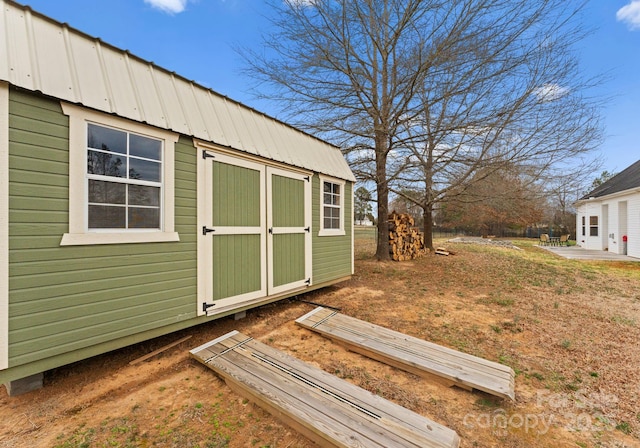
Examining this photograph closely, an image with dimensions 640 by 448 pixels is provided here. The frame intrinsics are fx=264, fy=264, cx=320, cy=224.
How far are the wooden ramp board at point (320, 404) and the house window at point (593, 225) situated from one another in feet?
61.5

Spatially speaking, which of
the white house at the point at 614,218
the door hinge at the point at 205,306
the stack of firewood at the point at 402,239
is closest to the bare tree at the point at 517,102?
the stack of firewood at the point at 402,239

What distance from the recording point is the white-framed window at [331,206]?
17.0ft

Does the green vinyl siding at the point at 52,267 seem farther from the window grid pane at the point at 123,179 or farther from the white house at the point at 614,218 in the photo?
the white house at the point at 614,218

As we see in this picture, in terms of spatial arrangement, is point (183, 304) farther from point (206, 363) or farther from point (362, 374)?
point (362, 374)

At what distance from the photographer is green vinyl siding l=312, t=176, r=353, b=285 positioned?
196 inches

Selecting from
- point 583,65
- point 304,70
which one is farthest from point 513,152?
point 304,70

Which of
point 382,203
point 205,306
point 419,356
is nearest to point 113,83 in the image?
point 205,306

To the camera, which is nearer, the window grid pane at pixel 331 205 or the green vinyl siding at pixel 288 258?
the green vinyl siding at pixel 288 258

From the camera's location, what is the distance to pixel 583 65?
583 centimetres

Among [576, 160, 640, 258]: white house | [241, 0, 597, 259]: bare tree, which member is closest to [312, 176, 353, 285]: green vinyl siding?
[241, 0, 597, 259]: bare tree

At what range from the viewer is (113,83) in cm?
255

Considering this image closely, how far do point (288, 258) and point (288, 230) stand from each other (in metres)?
0.46

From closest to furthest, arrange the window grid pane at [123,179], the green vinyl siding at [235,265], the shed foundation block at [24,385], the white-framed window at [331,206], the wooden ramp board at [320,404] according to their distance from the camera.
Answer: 1. the wooden ramp board at [320,404]
2. the shed foundation block at [24,385]
3. the window grid pane at [123,179]
4. the green vinyl siding at [235,265]
5. the white-framed window at [331,206]

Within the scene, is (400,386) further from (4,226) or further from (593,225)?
(593,225)
